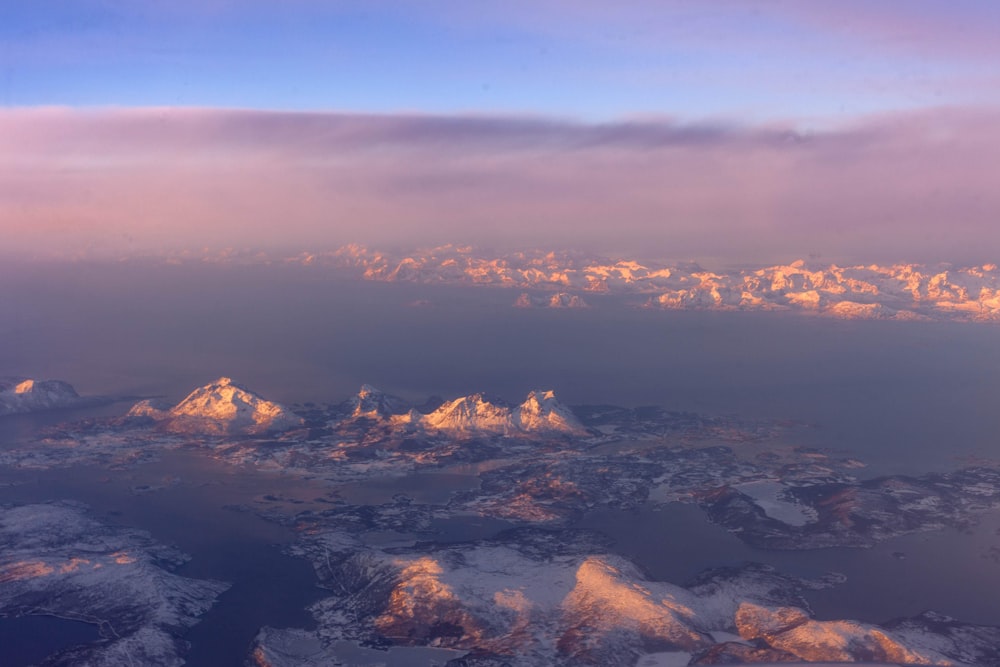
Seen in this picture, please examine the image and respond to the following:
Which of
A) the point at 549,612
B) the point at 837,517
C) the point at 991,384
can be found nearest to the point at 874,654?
the point at 549,612

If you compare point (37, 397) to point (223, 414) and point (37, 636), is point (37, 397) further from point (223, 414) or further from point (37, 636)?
point (37, 636)

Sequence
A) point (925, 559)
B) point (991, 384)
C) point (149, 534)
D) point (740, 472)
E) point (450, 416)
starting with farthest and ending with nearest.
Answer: point (991, 384), point (450, 416), point (740, 472), point (149, 534), point (925, 559)

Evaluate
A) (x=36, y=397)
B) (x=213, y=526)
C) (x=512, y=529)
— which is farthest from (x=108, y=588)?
(x=36, y=397)

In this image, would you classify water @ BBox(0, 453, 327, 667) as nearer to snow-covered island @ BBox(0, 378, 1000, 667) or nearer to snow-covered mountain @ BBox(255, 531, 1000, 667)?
snow-covered island @ BBox(0, 378, 1000, 667)

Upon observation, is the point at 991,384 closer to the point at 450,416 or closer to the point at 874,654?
the point at 450,416

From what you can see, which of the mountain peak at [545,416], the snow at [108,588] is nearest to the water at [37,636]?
the snow at [108,588]
